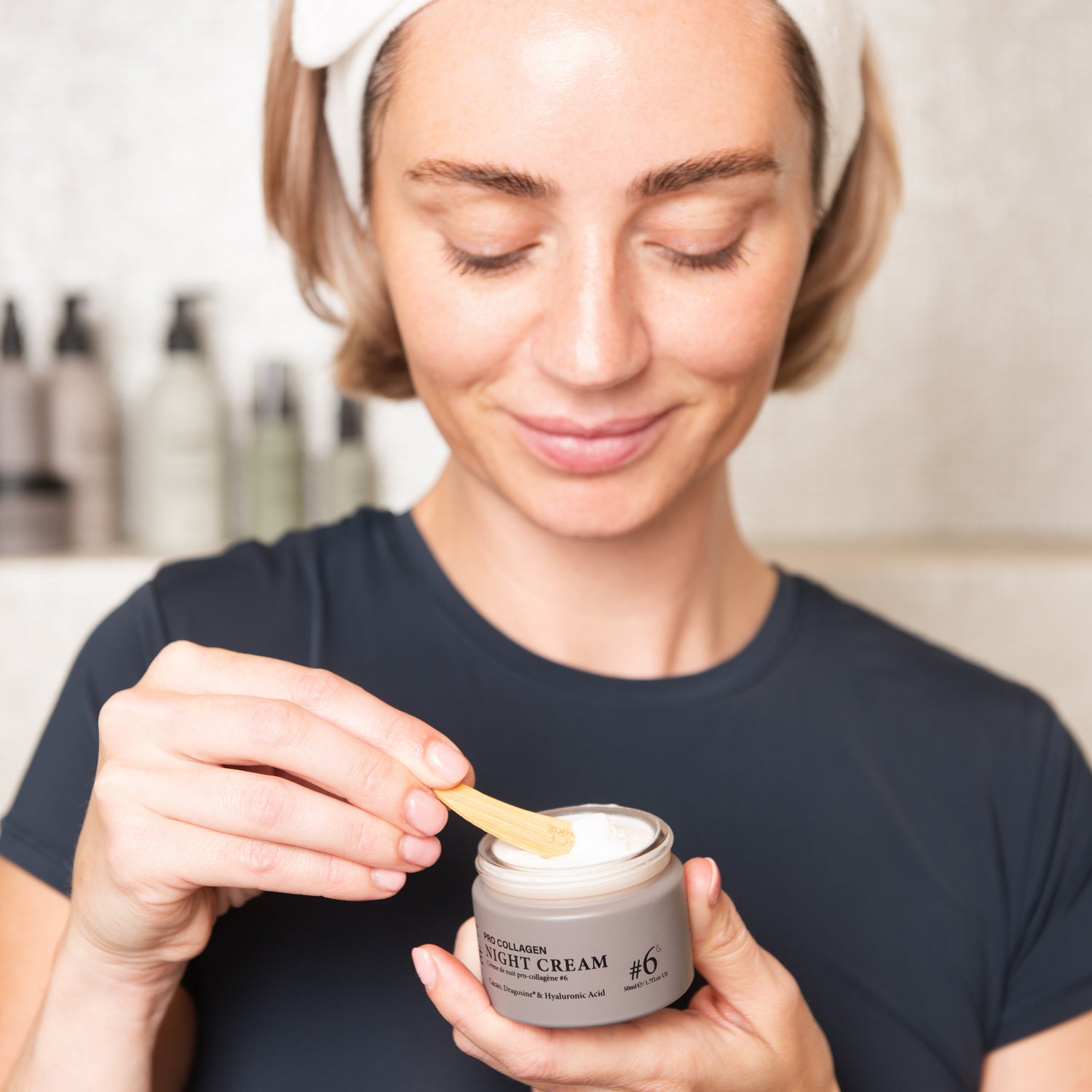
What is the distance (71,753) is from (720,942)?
466 mm

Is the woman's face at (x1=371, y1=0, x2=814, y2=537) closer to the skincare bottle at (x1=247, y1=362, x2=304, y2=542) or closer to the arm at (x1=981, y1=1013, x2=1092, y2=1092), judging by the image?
the arm at (x1=981, y1=1013, x2=1092, y2=1092)

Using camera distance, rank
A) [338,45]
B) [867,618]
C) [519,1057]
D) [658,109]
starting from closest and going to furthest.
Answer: [519,1057]
[658,109]
[338,45]
[867,618]

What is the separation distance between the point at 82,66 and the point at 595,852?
4.77 ft

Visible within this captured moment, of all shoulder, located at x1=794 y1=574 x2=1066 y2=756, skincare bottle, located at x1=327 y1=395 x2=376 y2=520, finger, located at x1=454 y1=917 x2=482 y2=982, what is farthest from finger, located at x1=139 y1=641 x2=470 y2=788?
skincare bottle, located at x1=327 y1=395 x2=376 y2=520

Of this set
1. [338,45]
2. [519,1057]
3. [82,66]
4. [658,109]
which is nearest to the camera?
[519,1057]

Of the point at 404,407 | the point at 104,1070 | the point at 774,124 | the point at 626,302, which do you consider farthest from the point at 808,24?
the point at 404,407

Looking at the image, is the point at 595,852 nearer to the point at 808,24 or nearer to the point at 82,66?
the point at 808,24

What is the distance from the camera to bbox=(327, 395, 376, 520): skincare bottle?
1.71m

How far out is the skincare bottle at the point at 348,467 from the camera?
1.71 m

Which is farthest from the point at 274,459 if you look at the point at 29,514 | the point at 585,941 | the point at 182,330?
the point at 585,941

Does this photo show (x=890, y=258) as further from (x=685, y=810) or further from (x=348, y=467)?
(x=685, y=810)

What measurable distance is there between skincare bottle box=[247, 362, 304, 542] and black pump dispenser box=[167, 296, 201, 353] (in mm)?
99

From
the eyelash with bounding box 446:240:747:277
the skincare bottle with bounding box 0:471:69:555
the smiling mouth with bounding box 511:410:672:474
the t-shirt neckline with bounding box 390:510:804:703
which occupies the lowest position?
the skincare bottle with bounding box 0:471:69:555

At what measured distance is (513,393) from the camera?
864 millimetres
